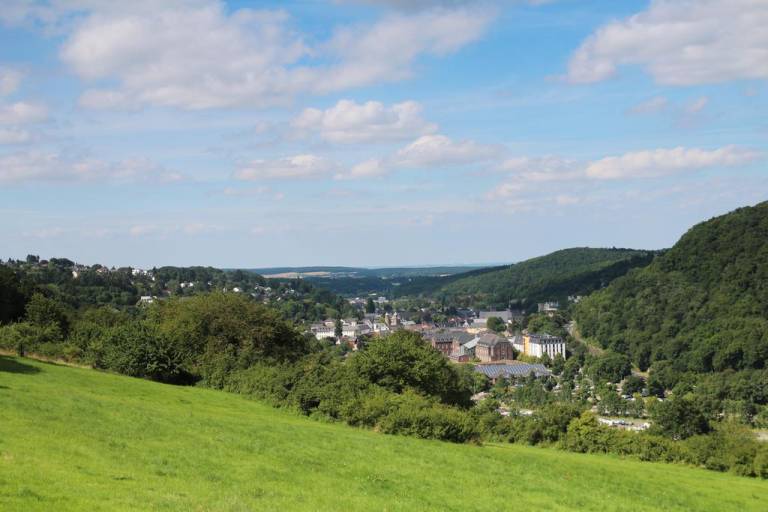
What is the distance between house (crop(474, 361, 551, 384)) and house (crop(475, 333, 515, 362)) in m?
21.0

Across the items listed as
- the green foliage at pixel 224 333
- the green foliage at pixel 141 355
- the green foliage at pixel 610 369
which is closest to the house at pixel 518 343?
the green foliage at pixel 610 369

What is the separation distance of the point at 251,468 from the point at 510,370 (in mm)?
133818

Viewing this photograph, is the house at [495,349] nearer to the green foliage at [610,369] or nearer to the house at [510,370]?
the house at [510,370]

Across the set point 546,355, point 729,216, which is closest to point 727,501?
point 546,355

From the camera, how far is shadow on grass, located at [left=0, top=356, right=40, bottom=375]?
2985cm

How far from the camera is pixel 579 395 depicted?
112m

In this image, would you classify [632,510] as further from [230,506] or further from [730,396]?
[730,396]

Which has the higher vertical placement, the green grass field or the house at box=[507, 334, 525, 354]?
the green grass field

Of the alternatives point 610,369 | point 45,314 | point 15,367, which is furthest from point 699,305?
point 15,367

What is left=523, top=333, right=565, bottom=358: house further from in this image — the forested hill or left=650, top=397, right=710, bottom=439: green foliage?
left=650, top=397, right=710, bottom=439: green foliage

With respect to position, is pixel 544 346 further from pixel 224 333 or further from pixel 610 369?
pixel 224 333

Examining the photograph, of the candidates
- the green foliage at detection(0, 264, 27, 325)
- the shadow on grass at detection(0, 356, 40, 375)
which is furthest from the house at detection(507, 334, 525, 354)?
the shadow on grass at detection(0, 356, 40, 375)

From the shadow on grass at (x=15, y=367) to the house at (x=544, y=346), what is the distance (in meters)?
141

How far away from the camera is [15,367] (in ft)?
101
